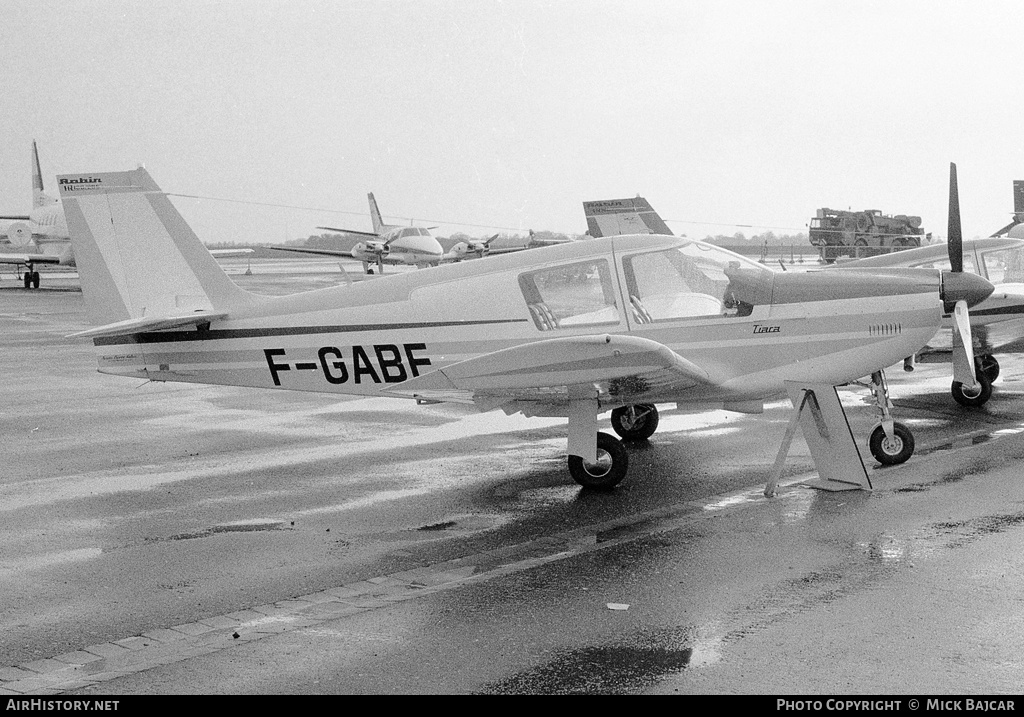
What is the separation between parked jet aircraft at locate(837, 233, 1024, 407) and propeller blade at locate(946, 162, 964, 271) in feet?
6.62

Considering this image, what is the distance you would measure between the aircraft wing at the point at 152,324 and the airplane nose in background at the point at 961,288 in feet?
19.8

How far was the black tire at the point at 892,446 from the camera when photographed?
369 inches

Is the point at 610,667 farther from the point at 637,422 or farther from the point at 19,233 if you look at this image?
the point at 19,233

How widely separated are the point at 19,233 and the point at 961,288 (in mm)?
54564

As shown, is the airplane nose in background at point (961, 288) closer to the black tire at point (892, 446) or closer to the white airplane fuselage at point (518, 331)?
the white airplane fuselage at point (518, 331)

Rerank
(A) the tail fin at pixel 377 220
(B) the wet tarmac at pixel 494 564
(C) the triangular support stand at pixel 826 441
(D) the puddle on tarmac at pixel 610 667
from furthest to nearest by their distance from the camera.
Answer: (A) the tail fin at pixel 377 220, (C) the triangular support stand at pixel 826 441, (B) the wet tarmac at pixel 494 564, (D) the puddle on tarmac at pixel 610 667

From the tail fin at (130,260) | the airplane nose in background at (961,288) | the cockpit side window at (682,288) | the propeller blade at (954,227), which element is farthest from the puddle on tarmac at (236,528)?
the propeller blade at (954,227)

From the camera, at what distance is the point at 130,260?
9.50 metres

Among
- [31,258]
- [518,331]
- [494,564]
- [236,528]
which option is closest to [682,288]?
[518,331]

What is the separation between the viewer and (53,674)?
16.2 feet

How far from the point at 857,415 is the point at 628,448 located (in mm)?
3233

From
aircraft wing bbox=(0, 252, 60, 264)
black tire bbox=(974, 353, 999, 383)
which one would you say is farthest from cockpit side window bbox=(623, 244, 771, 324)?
aircraft wing bbox=(0, 252, 60, 264)

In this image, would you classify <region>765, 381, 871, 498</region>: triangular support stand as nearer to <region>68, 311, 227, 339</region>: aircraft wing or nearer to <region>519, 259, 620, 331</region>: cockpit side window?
<region>519, 259, 620, 331</region>: cockpit side window
